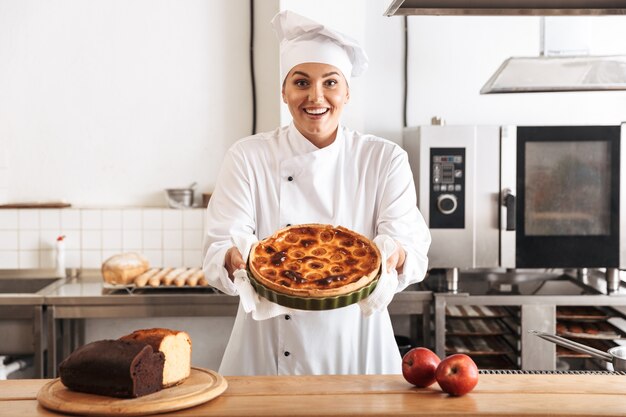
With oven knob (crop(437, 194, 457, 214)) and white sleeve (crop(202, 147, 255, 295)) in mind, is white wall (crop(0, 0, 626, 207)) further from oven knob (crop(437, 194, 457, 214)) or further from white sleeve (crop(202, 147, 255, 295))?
white sleeve (crop(202, 147, 255, 295))

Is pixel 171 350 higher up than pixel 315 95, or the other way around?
pixel 315 95

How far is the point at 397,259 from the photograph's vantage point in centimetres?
216

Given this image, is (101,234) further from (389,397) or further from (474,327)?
(389,397)

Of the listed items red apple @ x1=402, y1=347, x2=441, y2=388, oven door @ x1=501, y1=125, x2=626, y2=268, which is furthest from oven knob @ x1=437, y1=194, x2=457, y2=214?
red apple @ x1=402, y1=347, x2=441, y2=388

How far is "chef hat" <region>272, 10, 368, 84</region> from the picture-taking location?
2.44 m

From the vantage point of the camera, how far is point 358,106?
4090mm

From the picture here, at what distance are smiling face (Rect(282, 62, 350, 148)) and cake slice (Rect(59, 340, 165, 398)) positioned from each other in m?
0.93

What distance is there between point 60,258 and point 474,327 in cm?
227

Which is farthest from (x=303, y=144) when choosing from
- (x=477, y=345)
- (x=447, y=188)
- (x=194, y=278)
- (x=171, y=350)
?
(x=477, y=345)

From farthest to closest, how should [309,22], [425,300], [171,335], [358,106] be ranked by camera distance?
[358,106], [425,300], [309,22], [171,335]

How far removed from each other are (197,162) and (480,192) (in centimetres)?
165

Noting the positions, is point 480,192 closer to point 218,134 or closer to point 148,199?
point 218,134

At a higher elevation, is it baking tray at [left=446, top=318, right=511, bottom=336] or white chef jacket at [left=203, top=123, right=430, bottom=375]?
white chef jacket at [left=203, top=123, right=430, bottom=375]

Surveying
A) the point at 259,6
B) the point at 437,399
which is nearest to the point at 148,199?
the point at 259,6
